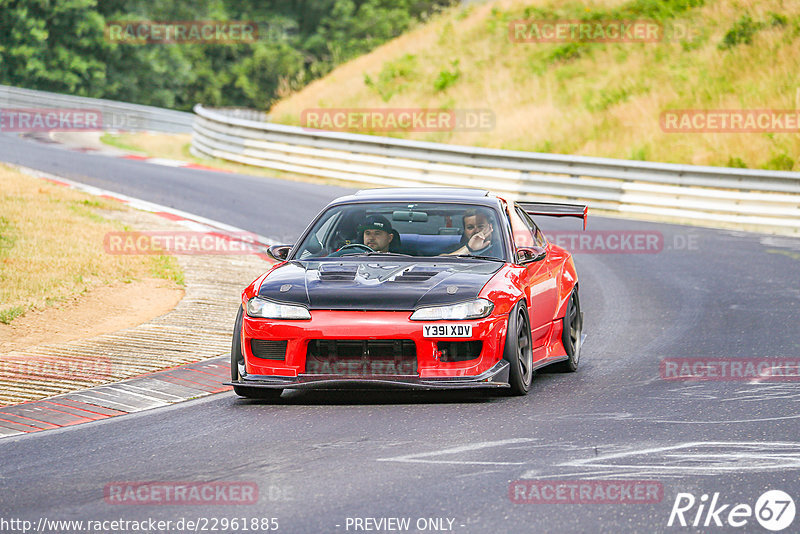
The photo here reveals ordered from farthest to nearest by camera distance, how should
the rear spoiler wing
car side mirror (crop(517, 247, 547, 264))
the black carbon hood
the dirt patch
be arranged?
1. the dirt patch
2. the rear spoiler wing
3. car side mirror (crop(517, 247, 547, 264))
4. the black carbon hood

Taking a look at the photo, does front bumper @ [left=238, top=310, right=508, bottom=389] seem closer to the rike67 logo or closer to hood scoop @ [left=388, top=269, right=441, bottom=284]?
hood scoop @ [left=388, top=269, right=441, bottom=284]

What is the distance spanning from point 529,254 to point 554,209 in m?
1.80

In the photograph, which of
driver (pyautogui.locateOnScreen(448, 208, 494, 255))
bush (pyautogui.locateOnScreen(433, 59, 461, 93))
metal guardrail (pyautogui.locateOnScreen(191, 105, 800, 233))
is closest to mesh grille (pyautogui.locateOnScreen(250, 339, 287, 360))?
driver (pyautogui.locateOnScreen(448, 208, 494, 255))

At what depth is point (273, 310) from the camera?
7.83m

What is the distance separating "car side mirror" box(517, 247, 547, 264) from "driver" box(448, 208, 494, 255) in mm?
246

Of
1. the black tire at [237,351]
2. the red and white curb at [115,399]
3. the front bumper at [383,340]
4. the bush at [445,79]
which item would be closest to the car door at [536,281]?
the front bumper at [383,340]

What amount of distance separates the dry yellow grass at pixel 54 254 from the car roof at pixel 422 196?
3.81 meters

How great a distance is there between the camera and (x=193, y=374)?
9.24 metres

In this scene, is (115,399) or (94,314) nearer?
(115,399)

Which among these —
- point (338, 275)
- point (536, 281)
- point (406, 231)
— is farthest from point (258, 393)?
point (536, 281)

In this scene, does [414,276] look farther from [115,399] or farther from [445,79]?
[445,79]

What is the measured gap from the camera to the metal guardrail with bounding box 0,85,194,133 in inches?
1550

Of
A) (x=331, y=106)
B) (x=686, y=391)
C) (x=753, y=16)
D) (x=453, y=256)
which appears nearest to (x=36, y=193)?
(x=453, y=256)

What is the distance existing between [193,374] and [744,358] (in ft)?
14.6
